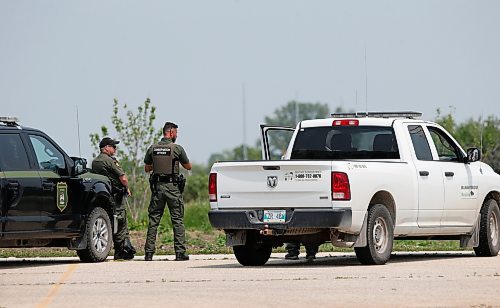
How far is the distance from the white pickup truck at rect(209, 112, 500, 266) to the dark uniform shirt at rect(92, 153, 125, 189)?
9.22ft

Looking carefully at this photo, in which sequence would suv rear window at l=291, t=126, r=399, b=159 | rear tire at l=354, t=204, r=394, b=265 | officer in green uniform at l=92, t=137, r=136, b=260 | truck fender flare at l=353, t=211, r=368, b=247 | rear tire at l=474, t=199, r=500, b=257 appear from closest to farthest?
truck fender flare at l=353, t=211, r=368, b=247, rear tire at l=354, t=204, r=394, b=265, suv rear window at l=291, t=126, r=399, b=159, rear tire at l=474, t=199, r=500, b=257, officer in green uniform at l=92, t=137, r=136, b=260

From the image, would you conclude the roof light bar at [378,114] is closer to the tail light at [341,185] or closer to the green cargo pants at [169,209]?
the tail light at [341,185]

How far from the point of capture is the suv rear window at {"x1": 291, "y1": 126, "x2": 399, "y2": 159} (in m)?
19.0

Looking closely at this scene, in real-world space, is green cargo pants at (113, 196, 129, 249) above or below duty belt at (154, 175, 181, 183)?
below

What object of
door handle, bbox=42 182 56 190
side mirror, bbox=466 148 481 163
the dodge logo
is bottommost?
door handle, bbox=42 182 56 190

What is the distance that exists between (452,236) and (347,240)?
3.00 metres

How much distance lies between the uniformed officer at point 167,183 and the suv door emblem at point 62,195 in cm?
168

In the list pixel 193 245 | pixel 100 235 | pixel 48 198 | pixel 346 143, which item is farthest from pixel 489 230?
pixel 193 245

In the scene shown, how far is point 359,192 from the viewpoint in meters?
17.6

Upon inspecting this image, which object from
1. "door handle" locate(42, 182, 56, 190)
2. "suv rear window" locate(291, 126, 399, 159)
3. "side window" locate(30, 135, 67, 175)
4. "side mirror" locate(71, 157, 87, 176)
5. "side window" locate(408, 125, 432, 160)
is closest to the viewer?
"suv rear window" locate(291, 126, 399, 159)

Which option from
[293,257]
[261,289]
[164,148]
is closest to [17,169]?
[164,148]

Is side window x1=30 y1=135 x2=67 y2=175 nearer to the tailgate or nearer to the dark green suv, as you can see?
the dark green suv

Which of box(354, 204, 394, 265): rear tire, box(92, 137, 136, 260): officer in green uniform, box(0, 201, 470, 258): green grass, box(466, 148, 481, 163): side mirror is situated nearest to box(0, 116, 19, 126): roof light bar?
box(92, 137, 136, 260): officer in green uniform

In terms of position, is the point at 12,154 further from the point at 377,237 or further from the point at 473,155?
the point at 473,155
